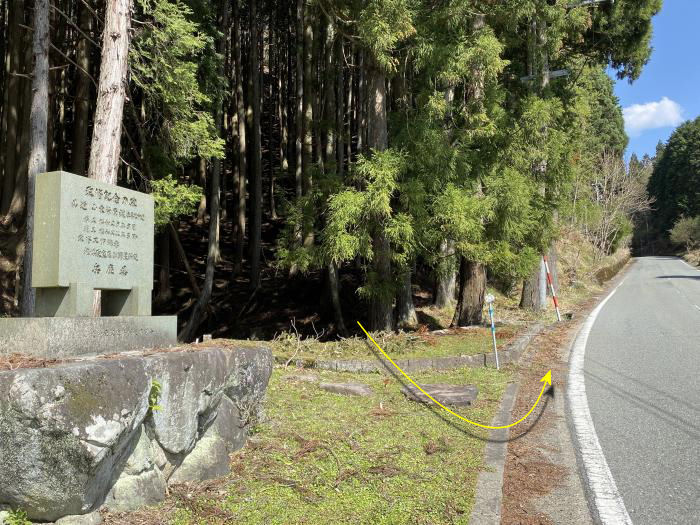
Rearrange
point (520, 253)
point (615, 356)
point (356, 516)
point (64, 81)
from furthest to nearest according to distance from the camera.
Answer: point (64, 81)
point (520, 253)
point (615, 356)
point (356, 516)

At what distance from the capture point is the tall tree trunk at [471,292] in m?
13.6

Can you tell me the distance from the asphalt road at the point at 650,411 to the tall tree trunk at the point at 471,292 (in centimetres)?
265

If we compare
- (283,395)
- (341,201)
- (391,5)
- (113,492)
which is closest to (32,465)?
(113,492)

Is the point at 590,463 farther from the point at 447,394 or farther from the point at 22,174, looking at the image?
the point at 22,174

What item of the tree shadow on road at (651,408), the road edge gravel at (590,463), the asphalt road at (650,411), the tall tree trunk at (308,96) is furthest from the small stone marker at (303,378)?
the tall tree trunk at (308,96)

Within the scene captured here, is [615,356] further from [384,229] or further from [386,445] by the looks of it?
[386,445]

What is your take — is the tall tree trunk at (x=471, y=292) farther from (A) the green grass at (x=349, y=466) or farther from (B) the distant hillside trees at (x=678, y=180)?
(B) the distant hillside trees at (x=678, y=180)

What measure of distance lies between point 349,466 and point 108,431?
2171 millimetres

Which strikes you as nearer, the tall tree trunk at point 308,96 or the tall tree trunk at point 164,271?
the tall tree trunk at point 308,96

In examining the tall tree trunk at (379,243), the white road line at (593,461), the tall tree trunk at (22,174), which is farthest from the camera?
the tall tree trunk at (22,174)

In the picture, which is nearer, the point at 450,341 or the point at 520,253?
the point at 450,341

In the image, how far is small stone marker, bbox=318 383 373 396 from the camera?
702 centimetres

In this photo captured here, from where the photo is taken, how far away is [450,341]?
10945 millimetres

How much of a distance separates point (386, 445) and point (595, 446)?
2.08 meters
